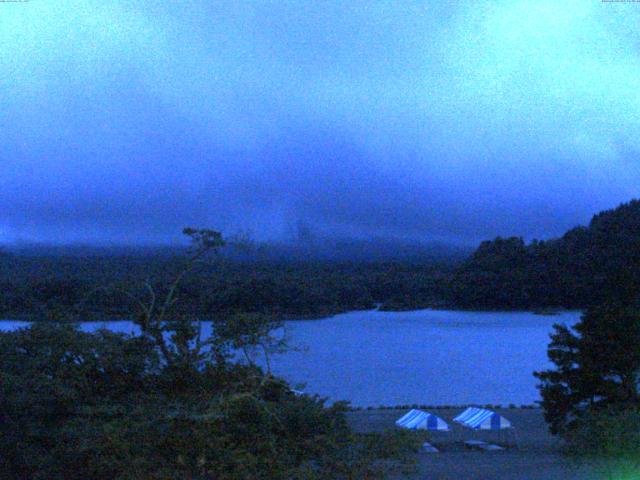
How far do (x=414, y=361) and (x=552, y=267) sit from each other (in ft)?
62.0

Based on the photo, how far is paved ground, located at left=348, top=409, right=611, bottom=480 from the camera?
16.0 meters

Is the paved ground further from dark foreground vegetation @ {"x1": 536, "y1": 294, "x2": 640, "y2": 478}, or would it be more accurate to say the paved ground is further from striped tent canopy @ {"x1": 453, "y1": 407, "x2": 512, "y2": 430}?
dark foreground vegetation @ {"x1": 536, "y1": 294, "x2": 640, "y2": 478}

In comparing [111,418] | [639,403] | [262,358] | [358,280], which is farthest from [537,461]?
[358,280]

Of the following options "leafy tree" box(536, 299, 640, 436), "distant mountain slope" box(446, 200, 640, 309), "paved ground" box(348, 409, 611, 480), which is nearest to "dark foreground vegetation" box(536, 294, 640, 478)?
"leafy tree" box(536, 299, 640, 436)

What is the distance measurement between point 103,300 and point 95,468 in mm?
3899

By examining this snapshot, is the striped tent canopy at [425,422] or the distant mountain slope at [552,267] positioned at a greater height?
the distant mountain slope at [552,267]

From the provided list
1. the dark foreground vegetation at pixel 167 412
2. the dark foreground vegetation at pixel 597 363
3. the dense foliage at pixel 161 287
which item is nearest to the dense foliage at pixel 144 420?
the dark foreground vegetation at pixel 167 412

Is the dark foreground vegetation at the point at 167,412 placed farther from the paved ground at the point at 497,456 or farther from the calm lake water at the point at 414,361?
the calm lake water at the point at 414,361

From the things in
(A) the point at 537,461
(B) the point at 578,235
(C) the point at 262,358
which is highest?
(B) the point at 578,235

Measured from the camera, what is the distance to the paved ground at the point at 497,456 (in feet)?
52.5

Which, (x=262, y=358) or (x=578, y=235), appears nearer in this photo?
(x=262, y=358)

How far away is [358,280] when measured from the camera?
4297cm

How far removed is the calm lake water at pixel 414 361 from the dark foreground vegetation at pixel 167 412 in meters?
15.1

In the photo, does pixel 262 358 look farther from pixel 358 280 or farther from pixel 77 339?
pixel 358 280
